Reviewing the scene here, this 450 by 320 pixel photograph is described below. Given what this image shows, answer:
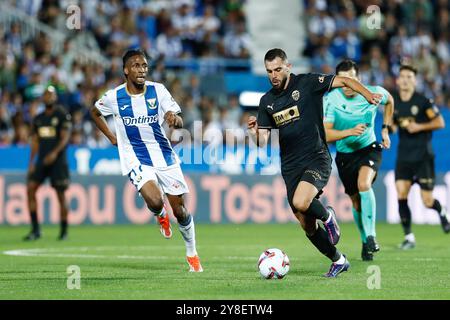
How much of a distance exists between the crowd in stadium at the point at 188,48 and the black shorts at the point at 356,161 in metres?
9.29

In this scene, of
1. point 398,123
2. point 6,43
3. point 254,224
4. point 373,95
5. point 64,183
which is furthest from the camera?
point 6,43

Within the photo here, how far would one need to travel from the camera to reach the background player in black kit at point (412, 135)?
615 inches

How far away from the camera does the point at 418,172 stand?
1596 cm

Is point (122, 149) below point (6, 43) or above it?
below

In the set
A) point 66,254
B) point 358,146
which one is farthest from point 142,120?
point 66,254

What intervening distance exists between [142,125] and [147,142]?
8.1 inches

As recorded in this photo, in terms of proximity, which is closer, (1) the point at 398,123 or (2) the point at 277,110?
(2) the point at 277,110

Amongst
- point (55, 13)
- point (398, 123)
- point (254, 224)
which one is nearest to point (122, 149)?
point (398, 123)

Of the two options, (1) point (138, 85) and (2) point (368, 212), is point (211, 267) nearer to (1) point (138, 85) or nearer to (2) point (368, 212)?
(2) point (368, 212)

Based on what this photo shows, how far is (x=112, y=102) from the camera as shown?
11.6m

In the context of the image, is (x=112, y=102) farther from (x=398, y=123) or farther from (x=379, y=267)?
(x=398, y=123)

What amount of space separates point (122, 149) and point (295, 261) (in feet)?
9.17

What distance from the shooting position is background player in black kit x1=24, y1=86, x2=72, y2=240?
56.9ft

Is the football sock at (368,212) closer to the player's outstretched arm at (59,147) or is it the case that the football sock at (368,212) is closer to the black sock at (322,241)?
the black sock at (322,241)
